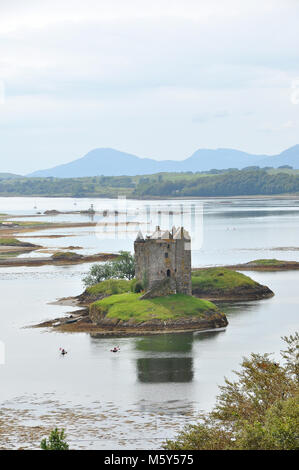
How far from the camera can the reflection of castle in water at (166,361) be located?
68125 mm

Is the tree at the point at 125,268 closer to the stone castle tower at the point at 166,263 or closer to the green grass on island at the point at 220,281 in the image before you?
the green grass on island at the point at 220,281

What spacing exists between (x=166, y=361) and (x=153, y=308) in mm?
15755

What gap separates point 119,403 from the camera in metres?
60.7

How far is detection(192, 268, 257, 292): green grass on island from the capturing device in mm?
110062

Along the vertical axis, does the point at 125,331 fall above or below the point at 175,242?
below

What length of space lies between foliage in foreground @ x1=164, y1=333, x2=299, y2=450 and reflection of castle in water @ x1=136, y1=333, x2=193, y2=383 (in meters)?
16.5

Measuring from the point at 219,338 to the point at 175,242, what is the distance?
14509 mm

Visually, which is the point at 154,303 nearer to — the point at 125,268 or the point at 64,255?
the point at 125,268

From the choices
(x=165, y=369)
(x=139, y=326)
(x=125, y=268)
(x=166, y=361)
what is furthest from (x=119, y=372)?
(x=125, y=268)

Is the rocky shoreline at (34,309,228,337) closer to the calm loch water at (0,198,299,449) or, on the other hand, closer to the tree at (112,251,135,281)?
the calm loch water at (0,198,299,449)

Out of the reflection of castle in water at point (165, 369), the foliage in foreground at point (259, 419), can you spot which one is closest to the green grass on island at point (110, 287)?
the reflection of castle in water at point (165, 369)

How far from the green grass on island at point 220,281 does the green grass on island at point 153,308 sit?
18814mm

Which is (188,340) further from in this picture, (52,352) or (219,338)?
(52,352)
